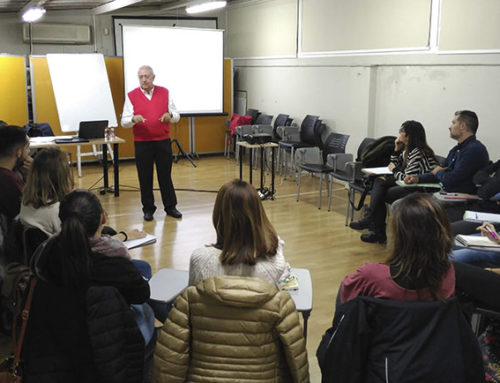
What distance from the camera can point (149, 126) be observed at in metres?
5.46

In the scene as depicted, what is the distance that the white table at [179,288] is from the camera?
223 centimetres

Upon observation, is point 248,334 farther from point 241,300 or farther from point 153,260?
point 153,260

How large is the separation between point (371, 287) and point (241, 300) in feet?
1.60

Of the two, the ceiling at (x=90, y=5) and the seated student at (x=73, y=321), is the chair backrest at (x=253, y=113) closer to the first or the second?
the ceiling at (x=90, y=5)

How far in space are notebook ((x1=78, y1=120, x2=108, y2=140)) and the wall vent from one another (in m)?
5.32

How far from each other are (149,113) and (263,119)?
4.01 metres

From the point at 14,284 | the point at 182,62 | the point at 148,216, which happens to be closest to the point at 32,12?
the point at 182,62

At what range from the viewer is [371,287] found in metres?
1.91

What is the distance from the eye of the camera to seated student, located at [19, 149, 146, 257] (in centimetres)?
267

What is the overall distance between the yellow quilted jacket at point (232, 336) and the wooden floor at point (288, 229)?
3.29ft

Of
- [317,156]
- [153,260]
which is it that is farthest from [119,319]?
[317,156]

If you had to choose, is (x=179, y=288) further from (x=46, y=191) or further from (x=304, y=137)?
(x=304, y=137)

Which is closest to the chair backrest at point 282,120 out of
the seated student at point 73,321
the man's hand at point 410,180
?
the man's hand at point 410,180

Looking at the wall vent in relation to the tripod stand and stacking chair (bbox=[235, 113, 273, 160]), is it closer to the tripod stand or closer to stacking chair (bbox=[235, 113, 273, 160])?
the tripod stand
